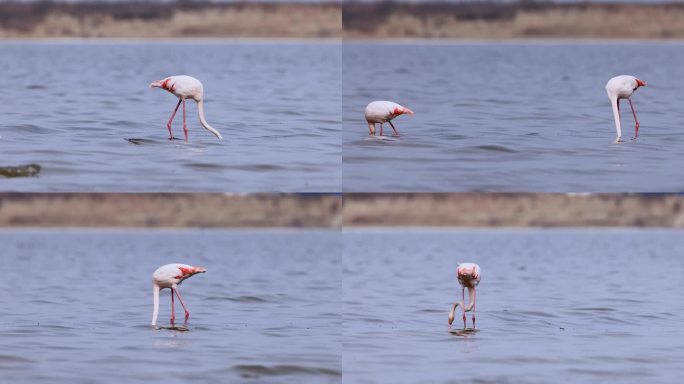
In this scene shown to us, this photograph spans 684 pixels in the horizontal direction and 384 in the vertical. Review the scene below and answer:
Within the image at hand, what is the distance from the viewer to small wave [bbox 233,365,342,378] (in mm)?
7820

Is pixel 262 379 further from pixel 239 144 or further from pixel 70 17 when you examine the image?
pixel 70 17

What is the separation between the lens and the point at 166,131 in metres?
9.00

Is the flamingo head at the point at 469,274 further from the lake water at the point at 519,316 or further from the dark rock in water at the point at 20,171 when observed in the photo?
the dark rock in water at the point at 20,171

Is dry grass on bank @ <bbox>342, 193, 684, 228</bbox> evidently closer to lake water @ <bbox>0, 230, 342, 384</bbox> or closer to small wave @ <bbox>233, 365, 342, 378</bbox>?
lake water @ <bbox>0, 230, 342, 384</bbox>

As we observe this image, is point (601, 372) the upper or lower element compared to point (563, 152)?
lower

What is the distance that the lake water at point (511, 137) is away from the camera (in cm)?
760

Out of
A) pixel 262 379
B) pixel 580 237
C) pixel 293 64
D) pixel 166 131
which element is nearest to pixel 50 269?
pixel 293 64

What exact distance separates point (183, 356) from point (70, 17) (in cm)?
2035

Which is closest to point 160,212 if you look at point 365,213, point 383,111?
point 365,213

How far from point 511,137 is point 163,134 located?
2.12 meters

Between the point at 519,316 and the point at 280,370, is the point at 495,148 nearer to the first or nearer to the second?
the point at 280,370

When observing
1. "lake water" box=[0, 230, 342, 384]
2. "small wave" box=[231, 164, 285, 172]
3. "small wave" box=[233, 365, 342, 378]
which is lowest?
"small wave" box=[233, 365, 342, 378]

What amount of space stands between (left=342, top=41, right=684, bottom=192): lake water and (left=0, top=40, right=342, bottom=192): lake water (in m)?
0.28

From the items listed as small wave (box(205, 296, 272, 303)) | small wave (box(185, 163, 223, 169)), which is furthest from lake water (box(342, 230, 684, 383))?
small wave (box(185, 163, 223, 169))
